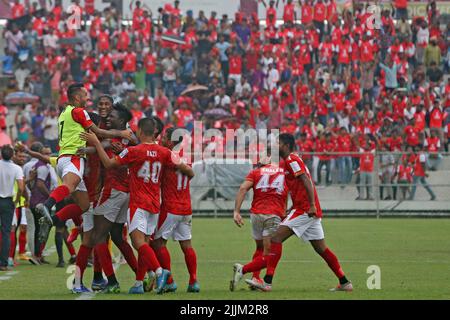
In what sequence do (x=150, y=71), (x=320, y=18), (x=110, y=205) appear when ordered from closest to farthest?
(x=110, y=205) < (x=150, y=71) < (x=320, y=18)

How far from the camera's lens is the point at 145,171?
1318cm

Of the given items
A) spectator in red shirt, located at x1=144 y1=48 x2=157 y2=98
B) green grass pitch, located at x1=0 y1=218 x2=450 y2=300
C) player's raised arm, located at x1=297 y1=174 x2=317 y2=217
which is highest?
spectator in red shirt, located at x1=144 y1=48 x2=157 y2=98

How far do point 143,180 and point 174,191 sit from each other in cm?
65

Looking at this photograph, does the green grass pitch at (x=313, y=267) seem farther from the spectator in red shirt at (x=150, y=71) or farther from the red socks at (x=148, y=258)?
the spectator in red shirt at (x=150, y=71)

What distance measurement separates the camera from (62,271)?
55.9ft

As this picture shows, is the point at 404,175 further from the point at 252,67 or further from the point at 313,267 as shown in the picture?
the point at 313,267

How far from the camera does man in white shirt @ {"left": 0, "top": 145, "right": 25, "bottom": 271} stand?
17625 millimetres

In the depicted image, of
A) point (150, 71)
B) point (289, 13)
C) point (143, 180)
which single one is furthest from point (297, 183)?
point (289, 13)

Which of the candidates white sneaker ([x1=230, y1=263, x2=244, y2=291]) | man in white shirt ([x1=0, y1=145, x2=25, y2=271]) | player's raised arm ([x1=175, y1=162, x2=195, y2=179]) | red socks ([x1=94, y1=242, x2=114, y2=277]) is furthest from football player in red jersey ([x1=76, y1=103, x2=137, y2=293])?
man in white shirt ([x1=0, y1=145, x2=25, y2=271])

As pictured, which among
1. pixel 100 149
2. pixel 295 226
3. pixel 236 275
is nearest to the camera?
pixel 100 149

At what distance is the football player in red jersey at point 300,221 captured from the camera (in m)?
13.7

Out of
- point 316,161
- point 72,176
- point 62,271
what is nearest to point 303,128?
point 316,161

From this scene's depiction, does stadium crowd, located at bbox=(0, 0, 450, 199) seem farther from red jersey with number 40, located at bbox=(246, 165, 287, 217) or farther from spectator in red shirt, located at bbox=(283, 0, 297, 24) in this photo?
red jersey with number 40, located at bbox=(246, 165, 287, 217)

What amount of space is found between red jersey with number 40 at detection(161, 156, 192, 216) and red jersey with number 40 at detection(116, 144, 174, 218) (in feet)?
1.42
